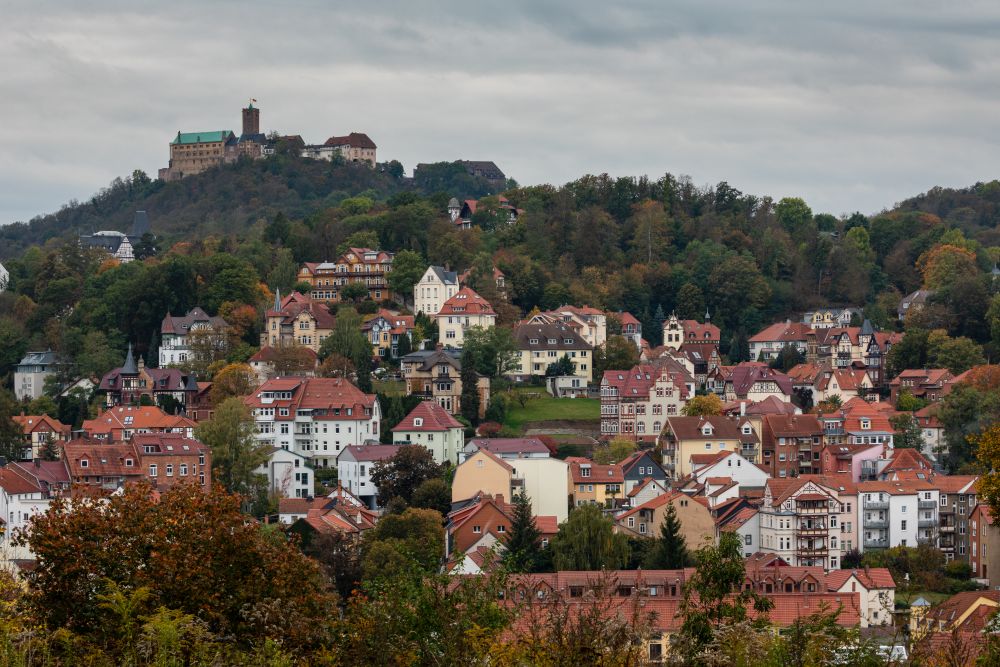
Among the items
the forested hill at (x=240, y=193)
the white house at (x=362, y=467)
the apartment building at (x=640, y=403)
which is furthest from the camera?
the forested hill at (x=240, y=193)

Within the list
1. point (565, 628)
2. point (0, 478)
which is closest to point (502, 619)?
point (565, 628)

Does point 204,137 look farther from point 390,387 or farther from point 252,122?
point 390,387

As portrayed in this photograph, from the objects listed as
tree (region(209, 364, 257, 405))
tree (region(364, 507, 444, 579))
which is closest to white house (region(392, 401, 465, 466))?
tree (region(209, 364, 257, 405))

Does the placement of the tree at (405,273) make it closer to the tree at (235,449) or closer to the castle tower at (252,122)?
the tree at (235,449)

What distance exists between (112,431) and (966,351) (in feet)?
141

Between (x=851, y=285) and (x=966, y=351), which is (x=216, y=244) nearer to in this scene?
(x=851, y=285)

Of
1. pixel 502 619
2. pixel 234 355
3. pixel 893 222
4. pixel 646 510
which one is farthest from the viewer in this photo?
pixel 893 222

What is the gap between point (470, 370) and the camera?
77125 millimetres

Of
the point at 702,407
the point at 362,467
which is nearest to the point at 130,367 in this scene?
the point at 362,467

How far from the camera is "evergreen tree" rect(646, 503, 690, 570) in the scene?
53.3m

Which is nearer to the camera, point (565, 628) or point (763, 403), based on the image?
point (565, 628)

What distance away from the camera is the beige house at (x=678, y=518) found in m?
58.3

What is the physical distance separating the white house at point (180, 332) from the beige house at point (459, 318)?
37.2 ft

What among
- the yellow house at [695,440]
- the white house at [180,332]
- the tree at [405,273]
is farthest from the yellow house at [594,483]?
the tree at [405,273]
